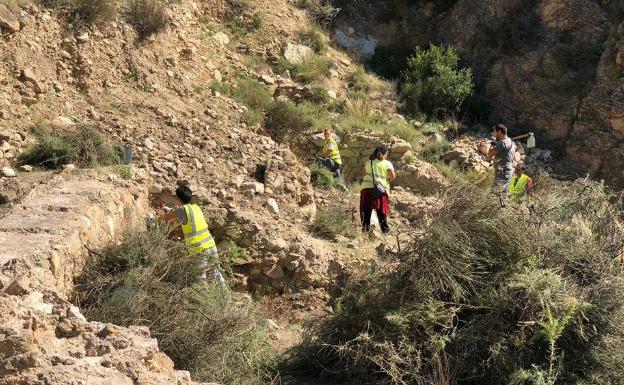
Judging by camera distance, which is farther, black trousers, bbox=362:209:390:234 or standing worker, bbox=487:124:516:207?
black trousers, bbox=362:209:390:234

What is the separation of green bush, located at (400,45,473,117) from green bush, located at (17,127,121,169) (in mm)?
6740

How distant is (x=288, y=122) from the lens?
11867 millimetres

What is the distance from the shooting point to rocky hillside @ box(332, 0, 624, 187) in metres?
13.2

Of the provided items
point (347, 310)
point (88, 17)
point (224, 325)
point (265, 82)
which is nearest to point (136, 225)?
point (224, 325)

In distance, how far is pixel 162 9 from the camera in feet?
37.0

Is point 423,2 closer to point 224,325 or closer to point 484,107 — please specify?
point 484,107

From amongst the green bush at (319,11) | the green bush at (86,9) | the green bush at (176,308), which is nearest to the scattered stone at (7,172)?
the green bush at (176,308)

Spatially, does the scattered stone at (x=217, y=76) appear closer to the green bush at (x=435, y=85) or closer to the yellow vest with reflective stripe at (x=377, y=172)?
the green bush at (x=435, y=85)

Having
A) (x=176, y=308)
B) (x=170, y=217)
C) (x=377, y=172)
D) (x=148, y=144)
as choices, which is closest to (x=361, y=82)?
(x=377, y=172)

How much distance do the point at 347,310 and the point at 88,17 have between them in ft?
19.9

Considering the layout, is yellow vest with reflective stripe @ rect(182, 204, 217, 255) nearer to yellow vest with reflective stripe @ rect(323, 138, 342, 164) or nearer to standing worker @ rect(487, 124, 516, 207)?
standing worker @ rect(487, 124, 516, 207)

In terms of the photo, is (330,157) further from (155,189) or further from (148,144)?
(155,189)

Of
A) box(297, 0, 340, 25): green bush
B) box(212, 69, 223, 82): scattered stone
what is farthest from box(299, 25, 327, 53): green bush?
box(212, 69, 223, 82): scattered stone

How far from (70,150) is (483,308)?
487 cm
